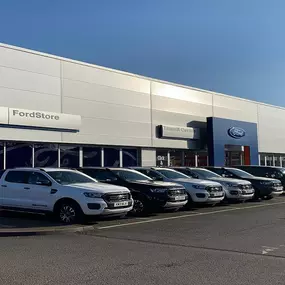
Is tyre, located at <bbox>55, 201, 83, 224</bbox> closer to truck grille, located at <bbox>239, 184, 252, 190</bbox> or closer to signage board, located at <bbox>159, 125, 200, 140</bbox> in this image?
truck grille, located at <bbox>239, 184, 252, 190</bbox>

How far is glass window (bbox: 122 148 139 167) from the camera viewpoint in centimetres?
2652

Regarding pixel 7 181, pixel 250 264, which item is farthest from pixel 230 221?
pixel 7 181

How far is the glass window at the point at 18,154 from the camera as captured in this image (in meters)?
21.0

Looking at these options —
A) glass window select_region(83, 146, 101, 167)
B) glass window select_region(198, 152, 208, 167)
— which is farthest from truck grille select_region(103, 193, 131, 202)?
glass window select_region(198, 152, 208, 167)

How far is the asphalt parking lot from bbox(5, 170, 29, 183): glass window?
109 inches

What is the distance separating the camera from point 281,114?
40719mm

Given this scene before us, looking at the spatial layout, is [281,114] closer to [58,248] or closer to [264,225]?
[264,225]

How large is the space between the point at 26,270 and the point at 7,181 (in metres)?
7.27

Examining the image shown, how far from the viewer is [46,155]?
22.4 meters

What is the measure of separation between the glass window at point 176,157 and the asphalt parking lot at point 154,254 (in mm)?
16676

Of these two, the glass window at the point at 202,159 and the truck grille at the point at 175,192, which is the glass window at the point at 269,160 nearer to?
the glass window at the point at 202,159

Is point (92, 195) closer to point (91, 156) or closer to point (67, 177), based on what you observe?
point (67, 177)

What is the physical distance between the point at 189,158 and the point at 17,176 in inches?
739

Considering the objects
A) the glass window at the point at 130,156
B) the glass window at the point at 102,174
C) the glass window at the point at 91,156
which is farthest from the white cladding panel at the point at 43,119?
the glass window at the point at 102,174
